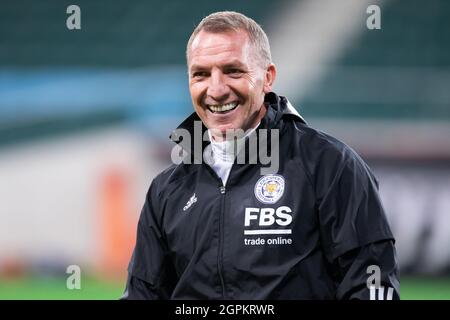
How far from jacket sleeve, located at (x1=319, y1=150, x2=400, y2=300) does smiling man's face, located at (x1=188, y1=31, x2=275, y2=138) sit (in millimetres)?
341

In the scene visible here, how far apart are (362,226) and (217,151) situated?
1.64 feet

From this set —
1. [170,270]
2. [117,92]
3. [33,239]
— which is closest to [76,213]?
[33,239]

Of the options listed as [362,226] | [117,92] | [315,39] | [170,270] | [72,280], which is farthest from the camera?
[315,39]

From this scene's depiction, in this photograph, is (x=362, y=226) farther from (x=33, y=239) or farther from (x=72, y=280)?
(x=33, y=239)

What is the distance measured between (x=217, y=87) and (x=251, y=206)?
341 millimetres

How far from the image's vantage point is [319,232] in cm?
227

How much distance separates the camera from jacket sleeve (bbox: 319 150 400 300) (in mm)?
2154

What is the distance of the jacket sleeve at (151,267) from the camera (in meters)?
2.43

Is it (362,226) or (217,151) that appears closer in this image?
(362,226)

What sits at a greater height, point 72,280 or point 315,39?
point 315,39

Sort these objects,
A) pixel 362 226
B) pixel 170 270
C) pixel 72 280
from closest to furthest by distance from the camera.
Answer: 1. pixel 362 226
2. pixel 170 270
3. pixel 72 280

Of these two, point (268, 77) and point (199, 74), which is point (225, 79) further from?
point (268, 77)

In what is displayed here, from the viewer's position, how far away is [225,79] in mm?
2395

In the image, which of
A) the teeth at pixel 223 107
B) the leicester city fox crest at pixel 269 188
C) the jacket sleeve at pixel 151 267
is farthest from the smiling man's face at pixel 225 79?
the jacket sleeve at pixel 151 267
